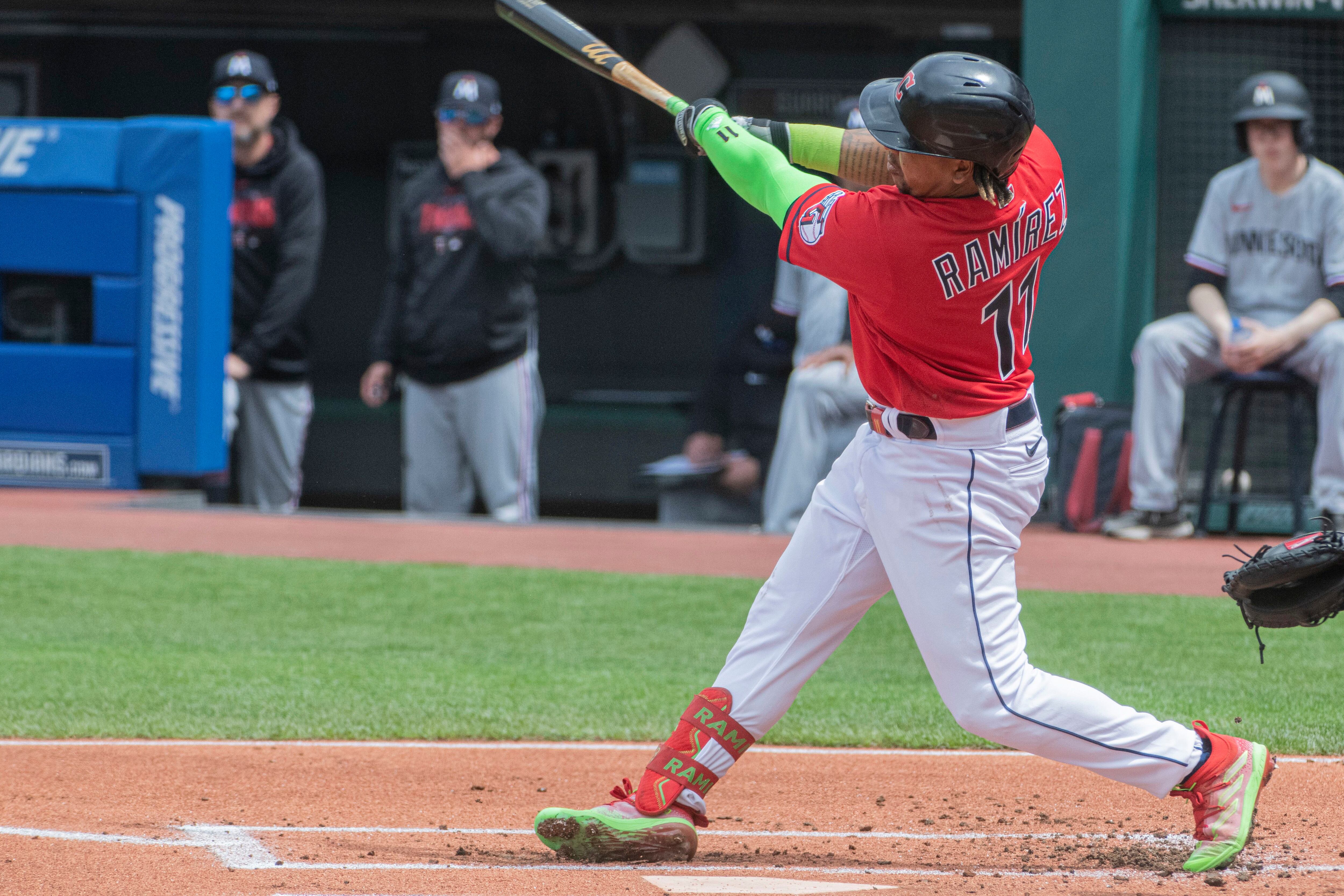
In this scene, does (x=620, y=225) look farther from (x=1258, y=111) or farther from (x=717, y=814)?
(x=717, y=814)

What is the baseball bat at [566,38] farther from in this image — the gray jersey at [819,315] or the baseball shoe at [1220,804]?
the gray jersey at [819,315]

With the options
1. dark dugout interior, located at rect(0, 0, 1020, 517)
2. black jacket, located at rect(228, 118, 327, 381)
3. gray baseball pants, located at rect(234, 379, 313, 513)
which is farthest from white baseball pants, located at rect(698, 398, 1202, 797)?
dark dugout interior, located at rect(0, 0, 1020, 517)

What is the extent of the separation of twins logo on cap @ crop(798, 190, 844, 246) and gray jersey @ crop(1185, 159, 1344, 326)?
457 centimetres

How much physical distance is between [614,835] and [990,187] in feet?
4.57

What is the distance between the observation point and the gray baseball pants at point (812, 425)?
23.5ft

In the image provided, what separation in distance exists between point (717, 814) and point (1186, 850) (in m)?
1.01

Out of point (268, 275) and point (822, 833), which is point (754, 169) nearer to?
point (822, 833)

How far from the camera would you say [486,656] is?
5418mm

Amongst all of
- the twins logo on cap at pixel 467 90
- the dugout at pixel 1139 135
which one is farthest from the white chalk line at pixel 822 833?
the dugout at pixel 1139 135

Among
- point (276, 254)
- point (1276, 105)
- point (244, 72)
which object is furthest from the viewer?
point (276, 254)

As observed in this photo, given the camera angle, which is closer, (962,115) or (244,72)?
(962,115)

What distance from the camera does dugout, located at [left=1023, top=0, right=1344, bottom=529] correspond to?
25.5ft

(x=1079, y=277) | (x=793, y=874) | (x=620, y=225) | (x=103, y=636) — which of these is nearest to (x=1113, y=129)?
(x=1079, y=277)

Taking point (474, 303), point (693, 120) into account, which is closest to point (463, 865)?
point (693, 120)
